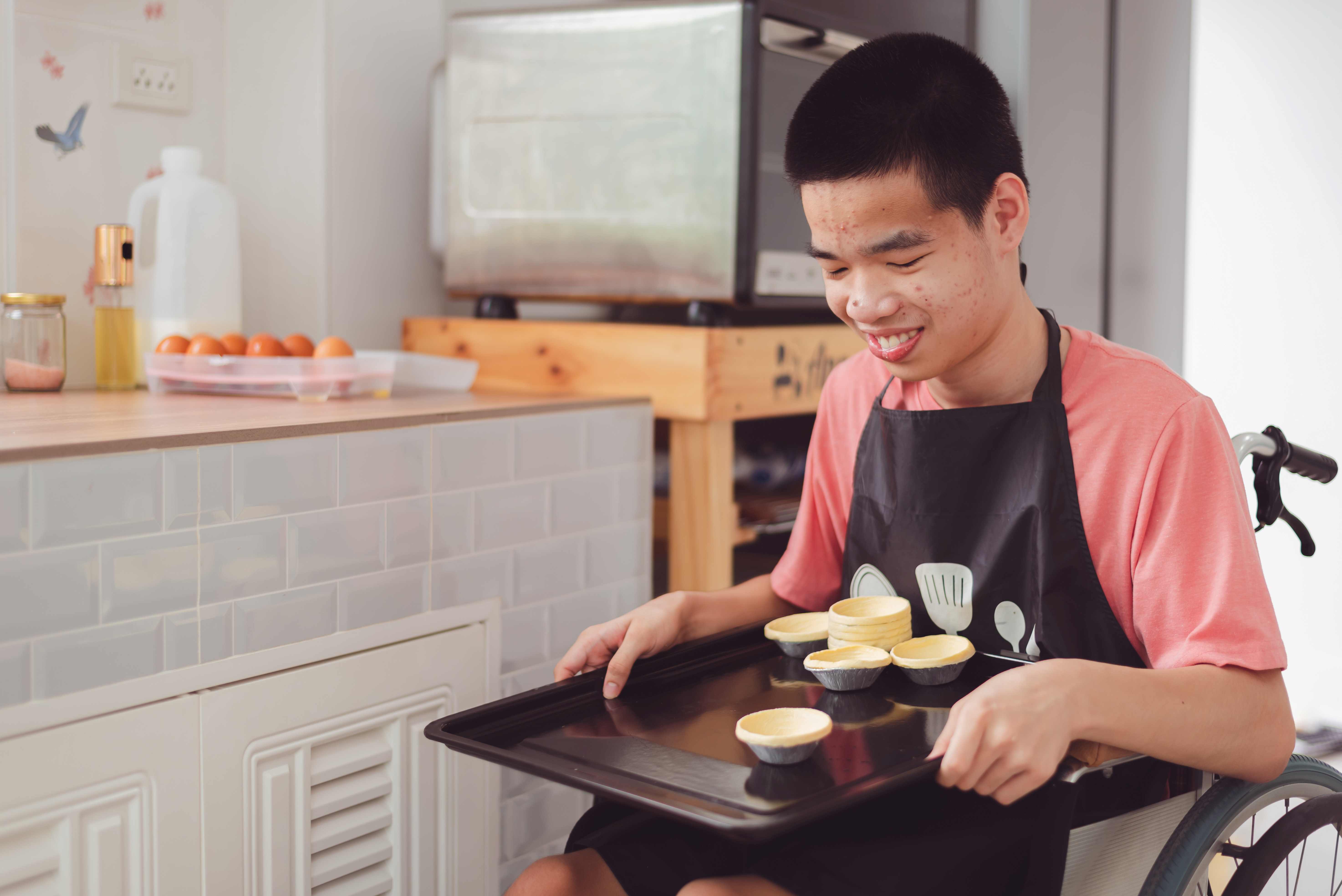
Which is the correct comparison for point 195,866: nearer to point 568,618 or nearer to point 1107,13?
point 568,618

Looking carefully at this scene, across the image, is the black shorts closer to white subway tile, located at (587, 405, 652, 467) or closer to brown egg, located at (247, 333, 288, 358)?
white subway tile, located at (587, 405, 652, 467)

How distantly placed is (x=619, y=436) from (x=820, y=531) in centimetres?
41

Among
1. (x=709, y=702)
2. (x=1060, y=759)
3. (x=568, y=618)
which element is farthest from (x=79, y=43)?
(x=1060, y=759)

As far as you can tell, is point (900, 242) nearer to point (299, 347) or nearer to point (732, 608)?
point (732, 608)

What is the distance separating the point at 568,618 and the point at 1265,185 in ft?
6.33

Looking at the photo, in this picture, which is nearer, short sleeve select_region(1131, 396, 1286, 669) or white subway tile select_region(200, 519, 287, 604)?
short sleeve select_region(1131, 396, 1286, 669)

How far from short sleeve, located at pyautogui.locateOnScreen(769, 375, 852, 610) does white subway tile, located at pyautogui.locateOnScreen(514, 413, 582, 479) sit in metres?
0.35

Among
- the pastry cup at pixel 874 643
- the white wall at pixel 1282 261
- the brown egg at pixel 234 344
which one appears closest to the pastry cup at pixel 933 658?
the pastry cup at pixel 874 643

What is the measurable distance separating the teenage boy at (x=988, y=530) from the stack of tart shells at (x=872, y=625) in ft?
0.27

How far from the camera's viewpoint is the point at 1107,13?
230 cm

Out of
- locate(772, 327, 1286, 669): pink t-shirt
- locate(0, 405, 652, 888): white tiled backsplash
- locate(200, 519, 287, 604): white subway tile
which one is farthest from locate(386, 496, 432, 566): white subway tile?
locate(772, 327, 1286, 669): pink t-shirt

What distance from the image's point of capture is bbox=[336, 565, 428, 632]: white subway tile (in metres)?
1.24

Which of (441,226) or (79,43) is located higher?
(79,43)

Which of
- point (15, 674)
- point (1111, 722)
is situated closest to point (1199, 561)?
point (1111, 722)
